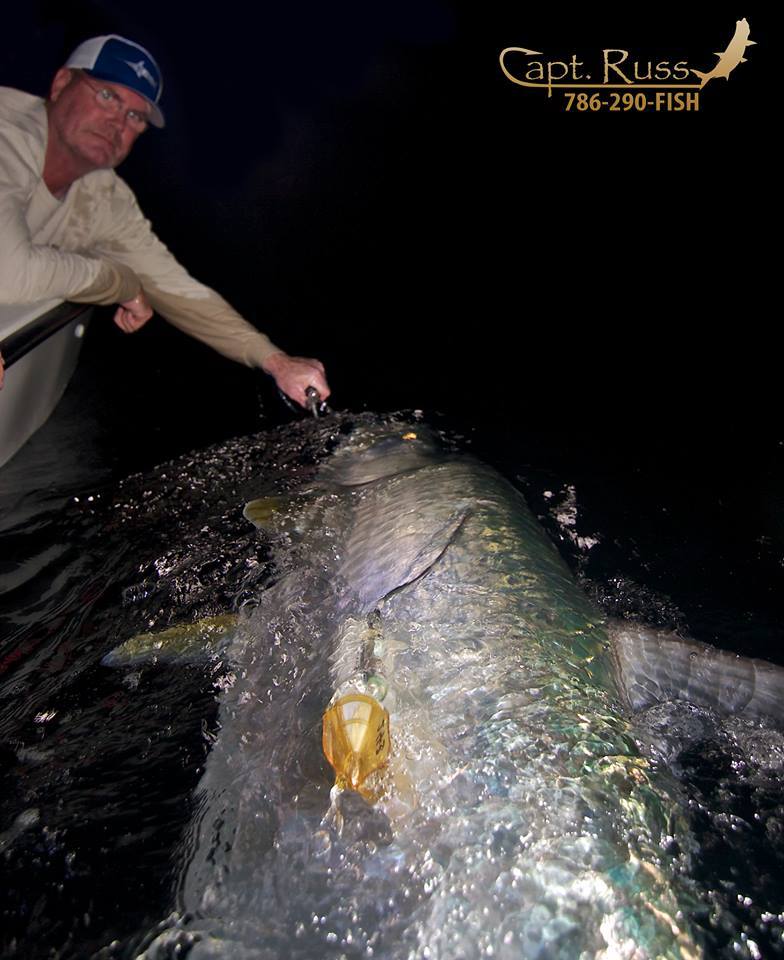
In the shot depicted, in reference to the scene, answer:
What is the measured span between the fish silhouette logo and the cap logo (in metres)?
10.4

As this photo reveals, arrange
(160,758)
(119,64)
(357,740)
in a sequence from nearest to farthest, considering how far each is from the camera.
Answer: (357,740)
(160,758)
(119,64)

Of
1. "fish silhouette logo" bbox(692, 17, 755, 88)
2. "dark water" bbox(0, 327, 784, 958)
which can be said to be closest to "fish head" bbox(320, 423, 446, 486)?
"dark water" bbox(0, 327, 784, 958)

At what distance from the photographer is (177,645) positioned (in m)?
2.10

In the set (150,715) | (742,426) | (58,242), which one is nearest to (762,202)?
(742,426)

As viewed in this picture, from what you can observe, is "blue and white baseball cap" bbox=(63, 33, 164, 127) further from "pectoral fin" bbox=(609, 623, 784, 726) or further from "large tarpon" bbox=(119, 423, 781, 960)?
"pectoral fin" bbox=(609, 623, 784, 726)

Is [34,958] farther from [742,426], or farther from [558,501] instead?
[742,426]

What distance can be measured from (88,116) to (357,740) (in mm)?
3043

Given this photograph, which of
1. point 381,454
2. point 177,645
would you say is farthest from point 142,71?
point 177,645

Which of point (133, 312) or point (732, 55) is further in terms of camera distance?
point (732, 55)

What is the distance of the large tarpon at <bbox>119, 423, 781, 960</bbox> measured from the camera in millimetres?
1289

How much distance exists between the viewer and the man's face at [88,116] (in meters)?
3.22

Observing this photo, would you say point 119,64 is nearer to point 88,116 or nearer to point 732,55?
point 88,116

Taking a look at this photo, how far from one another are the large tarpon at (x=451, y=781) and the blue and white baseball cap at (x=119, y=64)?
8.06 ft

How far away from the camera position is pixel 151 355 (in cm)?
559
